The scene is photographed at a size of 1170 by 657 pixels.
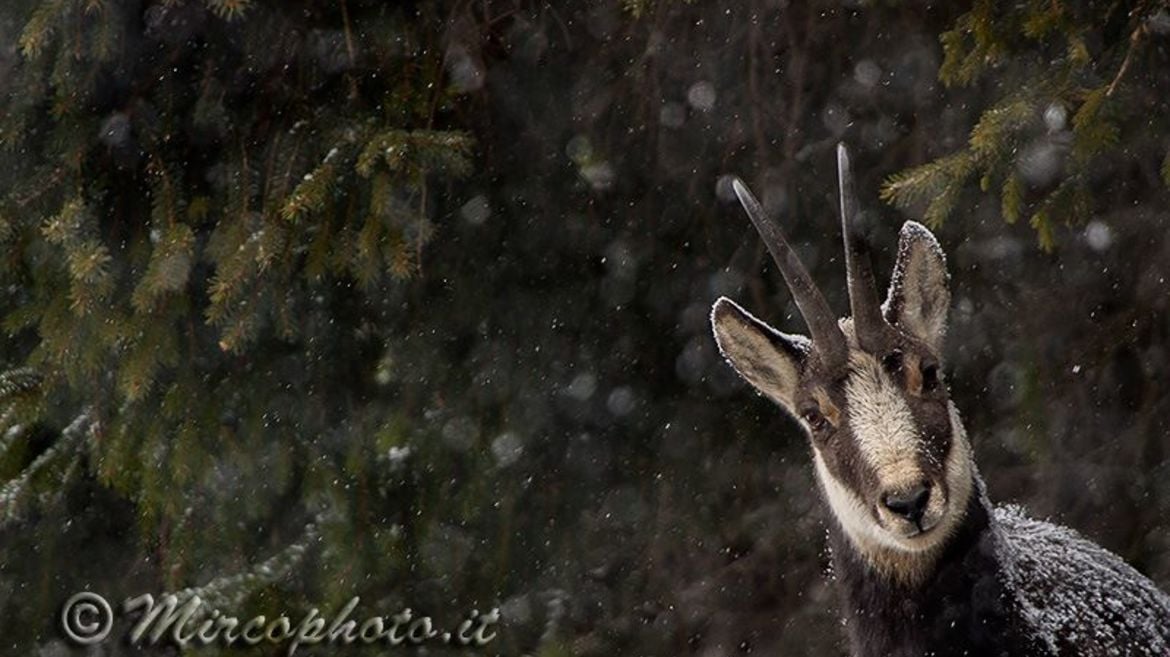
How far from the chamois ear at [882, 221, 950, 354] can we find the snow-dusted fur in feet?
1.47

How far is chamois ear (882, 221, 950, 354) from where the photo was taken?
446 centimetres

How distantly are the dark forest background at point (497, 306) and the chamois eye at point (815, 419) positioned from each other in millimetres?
1448

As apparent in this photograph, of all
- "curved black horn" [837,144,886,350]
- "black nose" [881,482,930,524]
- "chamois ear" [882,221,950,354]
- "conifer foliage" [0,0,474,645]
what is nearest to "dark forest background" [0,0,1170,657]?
"conifer foliage" [0,0,474,645]

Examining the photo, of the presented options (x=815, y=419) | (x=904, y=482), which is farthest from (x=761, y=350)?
(x=904, y=482)

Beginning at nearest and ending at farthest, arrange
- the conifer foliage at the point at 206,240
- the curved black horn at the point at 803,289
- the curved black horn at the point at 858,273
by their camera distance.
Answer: the curved black horn at the point at 858,273 → the curved black horn at the point at 803,289 → the conifer foliage at the point at 206,240

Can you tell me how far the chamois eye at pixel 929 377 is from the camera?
431 cm

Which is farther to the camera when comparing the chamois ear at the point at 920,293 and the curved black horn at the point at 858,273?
the chamois ear at the point at 920,293

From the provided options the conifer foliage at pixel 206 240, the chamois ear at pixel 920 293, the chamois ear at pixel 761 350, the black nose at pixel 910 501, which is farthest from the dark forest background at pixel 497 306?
the black nose at pixel 910 501

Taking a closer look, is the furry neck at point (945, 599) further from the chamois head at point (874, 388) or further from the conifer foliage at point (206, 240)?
the conifer foliage at point (206, 240)

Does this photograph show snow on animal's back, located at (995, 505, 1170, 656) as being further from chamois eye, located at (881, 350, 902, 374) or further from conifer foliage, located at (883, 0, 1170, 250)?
conifer foliage, located at (883, 0, 1170, 250)

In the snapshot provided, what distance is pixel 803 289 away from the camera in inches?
169

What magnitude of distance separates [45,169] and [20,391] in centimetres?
88

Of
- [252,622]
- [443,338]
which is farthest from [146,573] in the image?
[443,338]

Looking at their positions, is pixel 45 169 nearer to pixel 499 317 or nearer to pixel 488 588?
pixel 499 317
